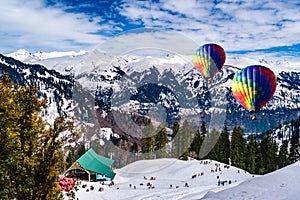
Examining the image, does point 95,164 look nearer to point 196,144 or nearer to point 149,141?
point 149,141

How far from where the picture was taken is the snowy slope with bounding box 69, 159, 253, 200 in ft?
147

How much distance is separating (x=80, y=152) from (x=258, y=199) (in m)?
77.0

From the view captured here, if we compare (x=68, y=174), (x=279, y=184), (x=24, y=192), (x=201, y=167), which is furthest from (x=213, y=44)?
(x=24, y=192)

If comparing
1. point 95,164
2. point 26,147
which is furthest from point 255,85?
point 26,147

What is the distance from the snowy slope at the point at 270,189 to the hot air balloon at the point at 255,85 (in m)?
24.4

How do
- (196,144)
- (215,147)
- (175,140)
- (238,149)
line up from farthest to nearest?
(175,140) < (196,144) < (215,147) < (238,149)

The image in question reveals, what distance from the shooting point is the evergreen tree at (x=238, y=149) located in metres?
78.8

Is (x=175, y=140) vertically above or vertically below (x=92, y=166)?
above

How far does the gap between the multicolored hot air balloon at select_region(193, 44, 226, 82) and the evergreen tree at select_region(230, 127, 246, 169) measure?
1715 centimetres

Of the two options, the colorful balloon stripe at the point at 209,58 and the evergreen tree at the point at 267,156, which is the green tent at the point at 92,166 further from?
the evergreen tree at the point at 267,156

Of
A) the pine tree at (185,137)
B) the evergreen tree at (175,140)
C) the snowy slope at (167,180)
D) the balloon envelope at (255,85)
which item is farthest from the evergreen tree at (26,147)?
the pine tree at (185,137)

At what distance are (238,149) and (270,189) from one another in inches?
2142

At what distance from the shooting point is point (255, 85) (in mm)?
52750

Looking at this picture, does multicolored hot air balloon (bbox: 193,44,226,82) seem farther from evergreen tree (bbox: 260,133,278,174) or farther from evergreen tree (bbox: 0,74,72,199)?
evergreen tree (bbox: 0,74,72,199)
